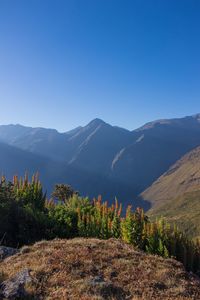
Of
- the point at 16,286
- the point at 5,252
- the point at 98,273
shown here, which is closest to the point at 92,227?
the point at 5,252

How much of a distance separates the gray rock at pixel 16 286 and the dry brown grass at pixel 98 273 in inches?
8.2

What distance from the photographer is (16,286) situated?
10180mm

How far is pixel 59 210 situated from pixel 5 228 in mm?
4060

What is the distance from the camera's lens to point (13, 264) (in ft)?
43.0

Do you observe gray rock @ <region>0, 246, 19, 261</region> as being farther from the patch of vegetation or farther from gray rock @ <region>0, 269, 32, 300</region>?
gray rock @ <region>0, 269, 32, 300</region>

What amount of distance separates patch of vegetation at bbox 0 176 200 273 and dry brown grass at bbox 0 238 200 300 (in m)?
2.79

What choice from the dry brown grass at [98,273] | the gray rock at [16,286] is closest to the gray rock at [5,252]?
the dry brown grass at [98,273]

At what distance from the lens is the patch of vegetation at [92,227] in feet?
58.3

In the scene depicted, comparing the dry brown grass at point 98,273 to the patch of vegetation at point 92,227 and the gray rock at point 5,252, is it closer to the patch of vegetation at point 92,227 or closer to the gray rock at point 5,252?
the gray rock at point 5,252

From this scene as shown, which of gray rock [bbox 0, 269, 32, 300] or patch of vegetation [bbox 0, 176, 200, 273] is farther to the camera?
patch of vegetation [bbox 0, 176, 200, 273]

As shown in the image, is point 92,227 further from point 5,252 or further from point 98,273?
point 98,273

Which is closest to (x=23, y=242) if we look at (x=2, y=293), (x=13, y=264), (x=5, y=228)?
(x=5, y=228)

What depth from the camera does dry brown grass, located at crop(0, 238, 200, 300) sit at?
34.7ft

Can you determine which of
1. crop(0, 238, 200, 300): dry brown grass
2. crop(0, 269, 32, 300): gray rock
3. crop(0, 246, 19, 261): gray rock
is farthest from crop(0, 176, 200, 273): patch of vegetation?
crop(0, 269, 32, 300): gray rock
